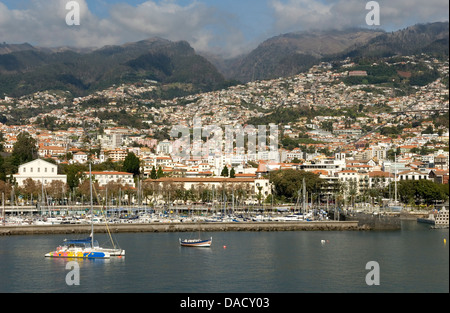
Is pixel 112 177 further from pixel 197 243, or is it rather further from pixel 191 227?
pixel 197 243

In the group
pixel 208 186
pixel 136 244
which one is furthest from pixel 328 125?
pixel 136 244

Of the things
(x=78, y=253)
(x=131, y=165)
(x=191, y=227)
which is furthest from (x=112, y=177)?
(x=78, y=253)

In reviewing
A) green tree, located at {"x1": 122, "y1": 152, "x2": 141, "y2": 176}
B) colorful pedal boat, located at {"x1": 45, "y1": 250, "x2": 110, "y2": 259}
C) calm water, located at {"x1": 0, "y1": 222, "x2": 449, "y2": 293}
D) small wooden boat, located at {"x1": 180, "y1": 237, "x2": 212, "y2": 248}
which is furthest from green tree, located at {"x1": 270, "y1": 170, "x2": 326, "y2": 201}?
colorful pedal boat, located at {"x1": 45, "y1": 250, "x2": 110, "y2": 259}

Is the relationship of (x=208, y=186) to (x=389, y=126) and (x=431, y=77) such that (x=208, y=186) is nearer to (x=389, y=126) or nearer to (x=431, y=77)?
(x=389, y=126)

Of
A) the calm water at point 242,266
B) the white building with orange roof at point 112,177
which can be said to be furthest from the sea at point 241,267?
the white building with orange roof at point 112,177

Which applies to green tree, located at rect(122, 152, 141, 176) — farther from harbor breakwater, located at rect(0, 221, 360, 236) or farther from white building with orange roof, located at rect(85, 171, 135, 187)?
harbor breakwater, located at rect(0, 221, 360, 236)

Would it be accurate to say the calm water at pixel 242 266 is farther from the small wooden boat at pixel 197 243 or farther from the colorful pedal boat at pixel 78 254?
the colorful pedal boat at pixel 78 254
